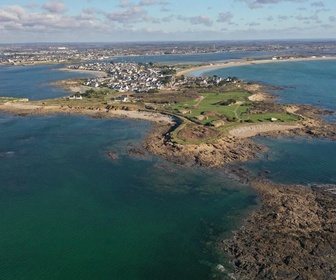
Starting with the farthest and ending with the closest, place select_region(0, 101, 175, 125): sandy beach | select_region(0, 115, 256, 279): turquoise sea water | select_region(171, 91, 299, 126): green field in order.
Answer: select_region(0, 101, 175, 125): sandy beach < select_region(171, 91, 299, 126): green field < select_region(0, 115, 256, 279): turquoise sea water

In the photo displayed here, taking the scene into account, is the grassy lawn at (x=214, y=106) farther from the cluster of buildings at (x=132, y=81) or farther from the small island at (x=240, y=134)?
the cluster of buildings at (x=132, y=81)

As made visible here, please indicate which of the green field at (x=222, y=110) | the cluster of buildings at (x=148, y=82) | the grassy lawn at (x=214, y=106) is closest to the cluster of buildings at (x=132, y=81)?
the cluster of buildings at (x=148, y=82)

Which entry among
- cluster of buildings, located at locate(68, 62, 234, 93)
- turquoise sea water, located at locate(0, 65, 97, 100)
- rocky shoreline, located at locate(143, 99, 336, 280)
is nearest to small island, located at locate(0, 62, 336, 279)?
rocky shoreline, located at locate(143, 99, 336, 280)

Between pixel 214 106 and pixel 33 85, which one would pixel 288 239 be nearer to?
pixel 214 106

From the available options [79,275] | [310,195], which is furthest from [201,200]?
[79,275]

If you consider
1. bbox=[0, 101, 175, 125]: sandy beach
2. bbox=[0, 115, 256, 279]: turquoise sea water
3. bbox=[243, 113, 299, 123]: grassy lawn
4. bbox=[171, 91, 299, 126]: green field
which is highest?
bbox=[171, 91, 299, 126]: green field

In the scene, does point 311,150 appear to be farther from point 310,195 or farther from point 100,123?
point 100,123

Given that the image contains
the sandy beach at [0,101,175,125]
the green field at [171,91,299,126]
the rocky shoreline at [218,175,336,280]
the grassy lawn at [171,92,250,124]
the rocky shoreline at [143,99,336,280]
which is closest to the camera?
the rocky shoreline at [218,175,336,280]

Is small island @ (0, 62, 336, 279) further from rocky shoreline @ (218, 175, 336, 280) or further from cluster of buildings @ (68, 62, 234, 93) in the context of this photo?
cluster of buildings @ (68, 62, 234, 93)
